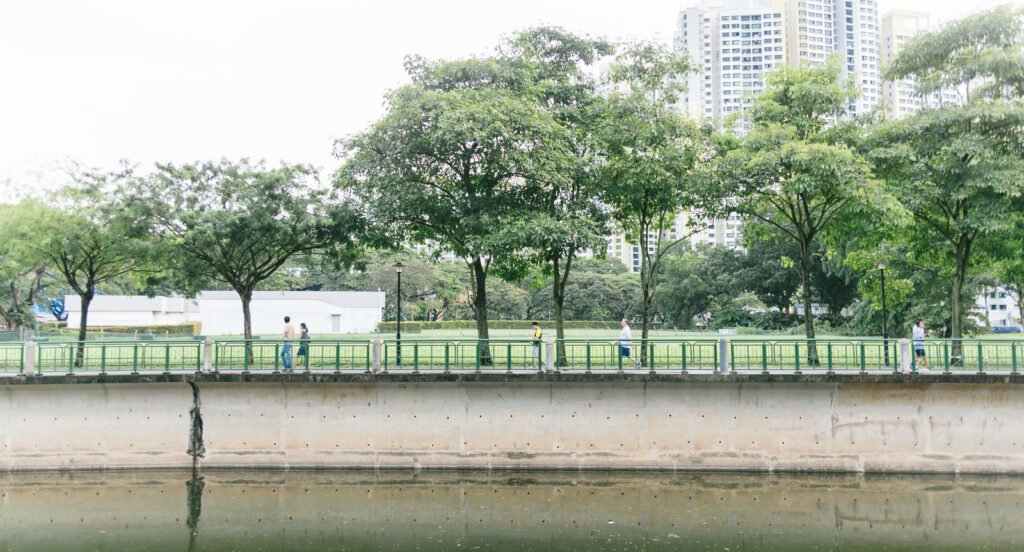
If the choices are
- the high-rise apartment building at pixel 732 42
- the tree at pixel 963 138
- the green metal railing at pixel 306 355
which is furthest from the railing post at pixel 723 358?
the high-rise apartment building at pixel 732 42

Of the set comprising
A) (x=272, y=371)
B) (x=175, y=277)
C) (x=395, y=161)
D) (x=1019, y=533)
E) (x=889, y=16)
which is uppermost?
(x=889, y=16)

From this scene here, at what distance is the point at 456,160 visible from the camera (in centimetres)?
2162

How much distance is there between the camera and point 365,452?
1875 centimetres

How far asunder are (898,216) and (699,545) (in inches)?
496

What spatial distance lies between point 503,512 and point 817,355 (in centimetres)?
959

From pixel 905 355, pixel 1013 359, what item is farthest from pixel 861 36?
pixel 905 355

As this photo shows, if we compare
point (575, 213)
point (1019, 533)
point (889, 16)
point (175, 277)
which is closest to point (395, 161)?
point (575, 213)

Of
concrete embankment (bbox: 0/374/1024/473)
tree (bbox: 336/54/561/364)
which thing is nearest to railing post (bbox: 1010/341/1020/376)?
concrete embankment (bbox: 0/374/1024/473)

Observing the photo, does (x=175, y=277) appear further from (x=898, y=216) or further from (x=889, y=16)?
(x=889, y=16)

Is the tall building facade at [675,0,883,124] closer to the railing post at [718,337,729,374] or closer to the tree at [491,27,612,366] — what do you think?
the tree at [491,27,612,366]

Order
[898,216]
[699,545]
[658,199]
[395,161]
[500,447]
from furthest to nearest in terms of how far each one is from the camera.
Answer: [658,199] → [395,161] → [898,216] → [500,447] → [699,545]

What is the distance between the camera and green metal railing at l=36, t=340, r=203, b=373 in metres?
18.4

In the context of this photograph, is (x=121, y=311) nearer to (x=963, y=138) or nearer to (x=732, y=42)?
(x=963, y=138)

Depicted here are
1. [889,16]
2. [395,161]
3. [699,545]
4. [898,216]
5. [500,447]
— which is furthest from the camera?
[889,16]
